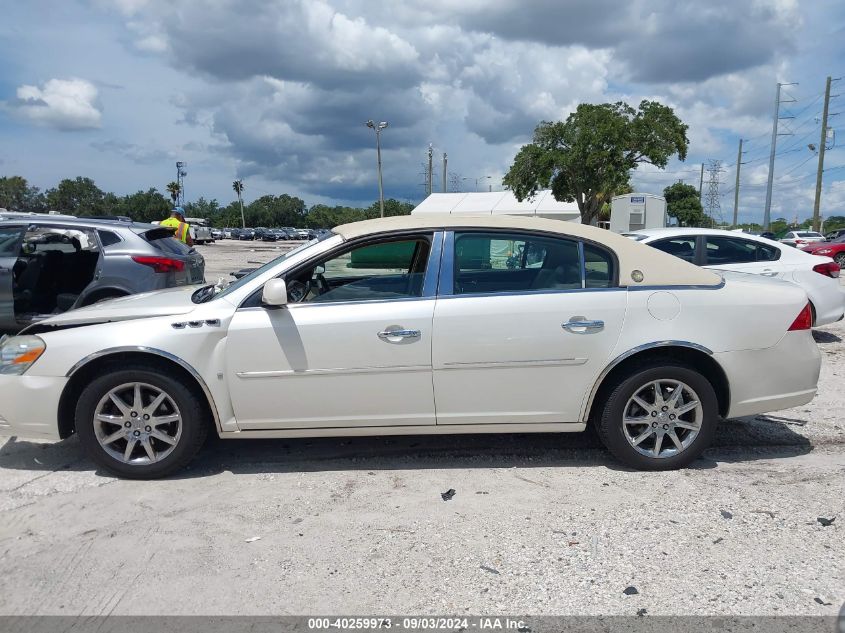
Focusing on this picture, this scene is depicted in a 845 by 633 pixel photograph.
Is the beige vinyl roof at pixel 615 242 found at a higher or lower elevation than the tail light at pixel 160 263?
higher

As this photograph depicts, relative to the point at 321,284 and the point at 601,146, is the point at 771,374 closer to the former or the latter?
the point at 321,284

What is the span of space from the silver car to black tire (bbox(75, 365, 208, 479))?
11.1ft

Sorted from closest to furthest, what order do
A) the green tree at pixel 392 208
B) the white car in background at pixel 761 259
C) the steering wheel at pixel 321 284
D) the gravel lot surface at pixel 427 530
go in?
the gravel lot surface at pixel 427 530, the steering wheel at pixel 321 284, the white car in background at pixel 761 259, the green tree at pixel 392 208

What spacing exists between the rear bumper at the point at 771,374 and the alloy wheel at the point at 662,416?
0.27m

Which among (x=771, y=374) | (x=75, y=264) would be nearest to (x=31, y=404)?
(x=75, y=264)

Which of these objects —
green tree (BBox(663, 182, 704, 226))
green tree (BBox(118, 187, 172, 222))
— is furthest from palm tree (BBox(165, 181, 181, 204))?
green tree (BBox(663, 182, 704, 226))

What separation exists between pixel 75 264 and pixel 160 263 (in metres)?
1.11

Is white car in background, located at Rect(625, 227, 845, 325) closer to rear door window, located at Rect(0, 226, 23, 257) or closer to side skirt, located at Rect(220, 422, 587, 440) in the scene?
side skirt, located at Rect(220, 422, 587, 440)

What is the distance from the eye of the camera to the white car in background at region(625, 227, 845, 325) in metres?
7.74

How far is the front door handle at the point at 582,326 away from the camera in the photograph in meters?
3.91

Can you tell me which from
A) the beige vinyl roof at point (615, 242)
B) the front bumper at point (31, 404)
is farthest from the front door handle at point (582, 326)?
the front bumper at point (31, 404)

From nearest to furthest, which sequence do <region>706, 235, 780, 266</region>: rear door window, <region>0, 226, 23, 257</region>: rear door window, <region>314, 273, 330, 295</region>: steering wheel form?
<region>314, 273, 330, 295</region>: steering wheel → <region>0, 226, 23, 257</region>: rear door window → <region>706, 235, 780, 266</region>: rear door window

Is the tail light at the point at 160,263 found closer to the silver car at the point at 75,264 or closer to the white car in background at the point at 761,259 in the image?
the silver car at the point at 75,264

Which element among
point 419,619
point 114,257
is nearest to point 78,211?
point 114,257
